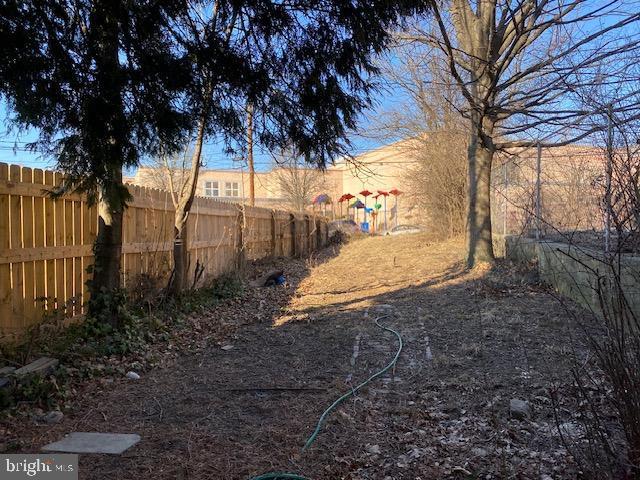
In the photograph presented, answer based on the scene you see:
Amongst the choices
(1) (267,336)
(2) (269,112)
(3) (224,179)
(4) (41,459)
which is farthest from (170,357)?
(3) (224,179)

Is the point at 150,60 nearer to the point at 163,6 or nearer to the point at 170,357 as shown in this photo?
the point at 163,6

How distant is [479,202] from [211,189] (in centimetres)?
4266

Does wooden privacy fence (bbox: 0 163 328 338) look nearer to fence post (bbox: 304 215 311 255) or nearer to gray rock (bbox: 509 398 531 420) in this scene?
gray rock (bbox: 509 398 531 420)

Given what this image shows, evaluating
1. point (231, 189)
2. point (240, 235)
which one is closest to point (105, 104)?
Answer: point (240, 235)

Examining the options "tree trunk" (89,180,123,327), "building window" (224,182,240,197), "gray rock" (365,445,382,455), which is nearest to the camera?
"gray rock" (365,445,382,455)

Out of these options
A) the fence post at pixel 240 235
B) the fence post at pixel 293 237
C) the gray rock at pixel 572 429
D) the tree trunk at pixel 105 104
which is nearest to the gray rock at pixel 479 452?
the gray rock at pixel 572 429

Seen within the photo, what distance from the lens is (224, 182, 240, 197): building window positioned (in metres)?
50.6

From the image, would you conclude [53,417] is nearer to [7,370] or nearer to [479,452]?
[7,370]

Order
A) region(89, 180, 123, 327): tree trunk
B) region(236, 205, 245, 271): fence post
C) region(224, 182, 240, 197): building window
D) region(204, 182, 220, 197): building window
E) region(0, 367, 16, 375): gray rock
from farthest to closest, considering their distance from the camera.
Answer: region(204, 182, 220, 197): building window, region(224, 182, 240, 197): building window, region(236, 205, 245, 271): fence post, region(89, 180, 123, 327): tree trunk, region(0, 367, 16, 375): gray rock

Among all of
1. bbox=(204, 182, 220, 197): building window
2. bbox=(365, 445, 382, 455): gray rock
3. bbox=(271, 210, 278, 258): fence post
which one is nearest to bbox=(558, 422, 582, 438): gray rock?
bbox=(365, 445, 382, 455): gray rock

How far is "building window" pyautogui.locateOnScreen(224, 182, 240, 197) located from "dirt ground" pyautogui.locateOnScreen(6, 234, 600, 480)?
43192 mm

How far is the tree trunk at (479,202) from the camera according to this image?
36.2ft

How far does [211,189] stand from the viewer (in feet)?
168

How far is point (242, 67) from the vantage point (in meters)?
3.96
